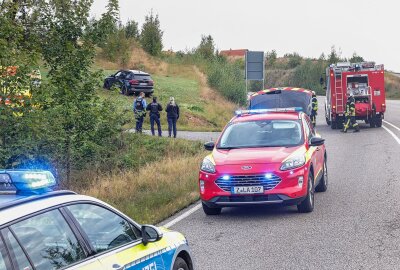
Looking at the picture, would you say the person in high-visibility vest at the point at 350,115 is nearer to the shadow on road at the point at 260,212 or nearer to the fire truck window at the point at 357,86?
the fire truck window at the point at 357,86

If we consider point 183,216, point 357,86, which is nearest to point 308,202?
point 183,216

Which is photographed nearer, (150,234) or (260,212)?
(150,234)

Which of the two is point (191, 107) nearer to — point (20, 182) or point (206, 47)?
point (20, 182)

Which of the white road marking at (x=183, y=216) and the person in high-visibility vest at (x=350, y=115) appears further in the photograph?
the person in high-visibility vest at (x=350, y=115)

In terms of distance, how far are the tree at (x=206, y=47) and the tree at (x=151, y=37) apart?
11519 millimetres

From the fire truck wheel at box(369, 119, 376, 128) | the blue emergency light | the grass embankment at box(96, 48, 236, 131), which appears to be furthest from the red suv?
the fire truck wheel at box(369, 119, 376, 128)

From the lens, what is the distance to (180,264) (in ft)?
20.8

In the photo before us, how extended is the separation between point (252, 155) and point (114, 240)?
674 cm

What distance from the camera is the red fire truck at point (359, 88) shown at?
33.8 meters

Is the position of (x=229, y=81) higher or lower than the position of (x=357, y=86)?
lower

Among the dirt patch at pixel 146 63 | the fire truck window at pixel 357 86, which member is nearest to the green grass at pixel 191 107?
the fire truck window at pixel 357 86

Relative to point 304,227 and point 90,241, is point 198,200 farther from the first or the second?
point 90,241

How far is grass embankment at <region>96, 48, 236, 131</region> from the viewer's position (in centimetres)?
3938

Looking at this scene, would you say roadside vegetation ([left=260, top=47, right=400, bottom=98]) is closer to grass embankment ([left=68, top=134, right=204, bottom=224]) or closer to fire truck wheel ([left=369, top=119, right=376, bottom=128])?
fire truck wheel ([left=369, top=119, right=376, bottom=128])
